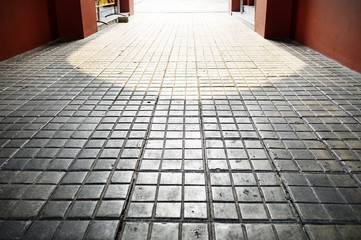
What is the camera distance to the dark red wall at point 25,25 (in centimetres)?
592

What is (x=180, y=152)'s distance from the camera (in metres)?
2.79

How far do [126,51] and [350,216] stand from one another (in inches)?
229

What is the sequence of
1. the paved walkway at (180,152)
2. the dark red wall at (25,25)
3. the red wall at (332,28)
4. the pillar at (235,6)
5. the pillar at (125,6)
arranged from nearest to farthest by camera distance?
the paved walkway at (180,152)
the red wall at (332,28)
the dark red wall at (25,25)
the pillar at (125,6)
the pillar at (235,6)

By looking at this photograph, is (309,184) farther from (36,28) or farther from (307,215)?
(36,28)

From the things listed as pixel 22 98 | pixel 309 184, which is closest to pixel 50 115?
pixel 22 98

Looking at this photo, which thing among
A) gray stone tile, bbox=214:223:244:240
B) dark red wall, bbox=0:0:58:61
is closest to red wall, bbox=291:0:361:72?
gray stone tile, bbox=214:223:244:240

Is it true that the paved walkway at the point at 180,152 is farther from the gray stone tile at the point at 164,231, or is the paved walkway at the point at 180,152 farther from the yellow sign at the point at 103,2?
the yellow sign at the point at 103,2

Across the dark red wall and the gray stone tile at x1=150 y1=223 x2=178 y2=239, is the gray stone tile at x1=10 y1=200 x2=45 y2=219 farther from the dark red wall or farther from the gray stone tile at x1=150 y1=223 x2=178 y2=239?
the dark red wall

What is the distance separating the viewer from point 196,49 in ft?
23.3

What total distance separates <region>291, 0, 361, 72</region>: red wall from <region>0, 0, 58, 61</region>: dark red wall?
20.3ft

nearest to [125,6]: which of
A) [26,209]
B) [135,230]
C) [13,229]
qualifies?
[26,209]

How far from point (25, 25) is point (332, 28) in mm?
6239

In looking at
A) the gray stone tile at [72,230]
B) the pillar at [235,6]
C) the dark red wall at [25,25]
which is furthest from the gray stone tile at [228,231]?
the pillar at [235,6]

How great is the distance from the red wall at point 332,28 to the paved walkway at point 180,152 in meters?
0.30
